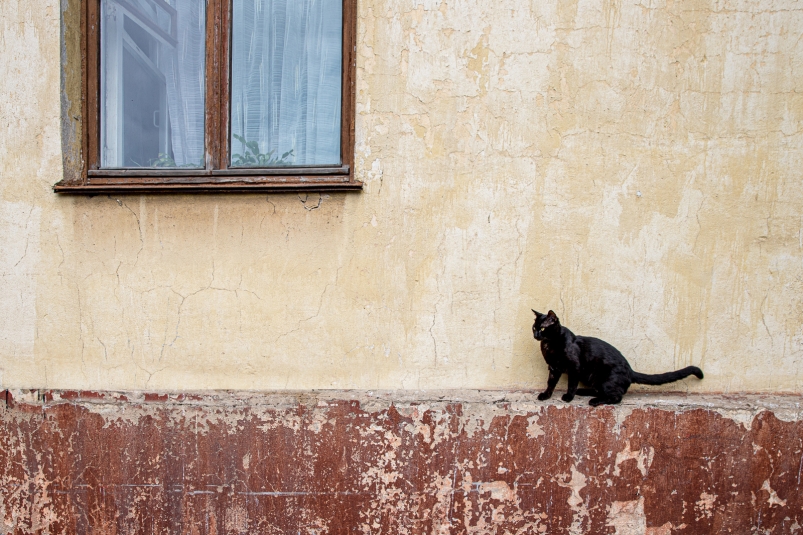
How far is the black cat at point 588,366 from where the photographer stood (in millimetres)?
2500

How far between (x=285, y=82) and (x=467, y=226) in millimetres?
1339

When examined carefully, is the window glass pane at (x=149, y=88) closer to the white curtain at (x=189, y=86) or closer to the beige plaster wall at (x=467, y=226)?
the white curtain at (x=189, y=86)

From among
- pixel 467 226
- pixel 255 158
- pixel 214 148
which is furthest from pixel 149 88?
pixel 467 226

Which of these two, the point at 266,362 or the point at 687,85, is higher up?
the point at 687,85

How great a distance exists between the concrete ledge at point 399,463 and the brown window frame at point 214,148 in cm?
114

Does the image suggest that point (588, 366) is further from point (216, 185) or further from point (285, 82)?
point (285, 82)

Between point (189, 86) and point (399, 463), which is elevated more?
point (189, 86)

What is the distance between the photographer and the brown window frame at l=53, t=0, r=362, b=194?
2.68 m

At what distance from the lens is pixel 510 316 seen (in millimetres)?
2680

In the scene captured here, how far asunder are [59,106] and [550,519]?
3.46 meters

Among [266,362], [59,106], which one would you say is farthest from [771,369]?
[59,106]

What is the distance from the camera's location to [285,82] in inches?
112

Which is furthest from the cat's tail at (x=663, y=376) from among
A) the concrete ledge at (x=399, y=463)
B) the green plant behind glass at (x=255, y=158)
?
the green plant behind glass at (x=255, y=158)

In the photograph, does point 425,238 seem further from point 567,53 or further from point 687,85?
point 687,85
